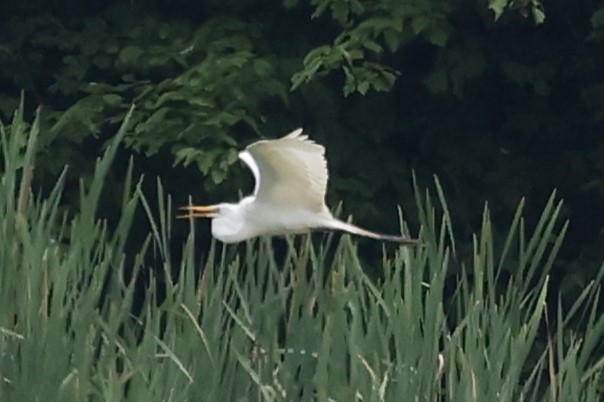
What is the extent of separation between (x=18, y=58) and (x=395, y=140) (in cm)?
132

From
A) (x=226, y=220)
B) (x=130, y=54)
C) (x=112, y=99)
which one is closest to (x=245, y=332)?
(x=226, y=220)

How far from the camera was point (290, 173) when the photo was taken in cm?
404

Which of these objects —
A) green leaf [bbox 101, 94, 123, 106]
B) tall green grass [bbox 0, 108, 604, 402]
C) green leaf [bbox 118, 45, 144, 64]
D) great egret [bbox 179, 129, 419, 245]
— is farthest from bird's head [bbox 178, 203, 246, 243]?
green leaf [bbox 118, 45, 144, 64]

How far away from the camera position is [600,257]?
19.6ft

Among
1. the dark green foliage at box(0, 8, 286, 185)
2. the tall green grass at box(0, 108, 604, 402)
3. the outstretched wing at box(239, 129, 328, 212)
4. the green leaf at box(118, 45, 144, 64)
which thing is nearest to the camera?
the tall green grass at box(0, 108, 604, 402)

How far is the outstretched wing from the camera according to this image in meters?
3.85

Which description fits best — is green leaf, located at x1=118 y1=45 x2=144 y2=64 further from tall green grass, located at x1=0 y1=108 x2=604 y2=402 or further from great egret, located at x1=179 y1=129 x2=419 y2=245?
tall green grass, located at x1=0 y1=108 x2=604 y2=402

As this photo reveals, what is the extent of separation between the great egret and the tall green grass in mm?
831

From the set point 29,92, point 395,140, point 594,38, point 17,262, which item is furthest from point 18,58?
point 17,262

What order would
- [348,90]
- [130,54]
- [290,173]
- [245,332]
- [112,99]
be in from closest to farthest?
[245,332] → [290,173] → [348,90] → [112,99] → [130,54]

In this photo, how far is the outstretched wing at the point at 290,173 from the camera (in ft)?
12.6

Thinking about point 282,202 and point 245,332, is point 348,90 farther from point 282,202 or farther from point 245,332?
point 245,332

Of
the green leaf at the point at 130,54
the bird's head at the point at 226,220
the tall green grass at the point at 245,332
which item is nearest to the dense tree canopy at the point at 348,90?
the green leaf at the point at 130,54

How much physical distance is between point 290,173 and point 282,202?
3.3 inches
